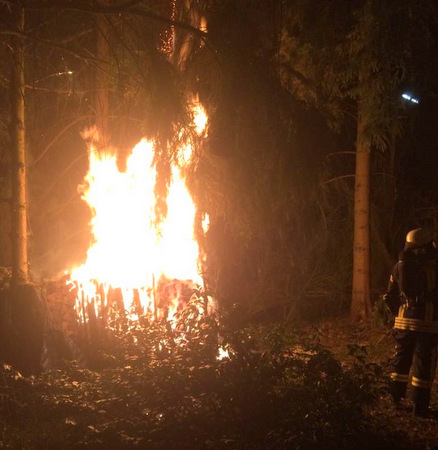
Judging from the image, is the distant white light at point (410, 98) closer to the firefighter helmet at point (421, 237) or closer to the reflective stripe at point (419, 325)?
the firefighter helmet at point (421, 237)

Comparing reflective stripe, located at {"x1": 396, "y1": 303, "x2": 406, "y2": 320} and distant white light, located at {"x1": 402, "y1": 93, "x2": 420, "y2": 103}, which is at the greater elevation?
distant white light, located at {"x1": 402, "y1": 93, "x2": 420, "y2": 103}

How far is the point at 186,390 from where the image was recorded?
4.70m

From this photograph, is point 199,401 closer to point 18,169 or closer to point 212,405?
point 212,405

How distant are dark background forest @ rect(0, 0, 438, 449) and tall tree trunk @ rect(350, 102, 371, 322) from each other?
0.19 metres

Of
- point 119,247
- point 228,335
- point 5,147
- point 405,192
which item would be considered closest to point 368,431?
point 228,335

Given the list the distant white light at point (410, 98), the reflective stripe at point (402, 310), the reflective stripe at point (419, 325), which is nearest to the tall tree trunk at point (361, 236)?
the distant white light at point (410, 98)

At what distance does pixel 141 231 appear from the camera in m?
7.79

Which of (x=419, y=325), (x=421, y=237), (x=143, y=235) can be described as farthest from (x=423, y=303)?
(x=143, y=235)

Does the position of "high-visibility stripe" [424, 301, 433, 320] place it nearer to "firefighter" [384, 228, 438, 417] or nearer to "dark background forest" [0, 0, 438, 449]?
"firefighter" [384, 228, 438, 417]

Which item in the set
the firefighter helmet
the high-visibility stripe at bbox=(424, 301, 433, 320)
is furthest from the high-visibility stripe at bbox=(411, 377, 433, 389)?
the firefighter helmet

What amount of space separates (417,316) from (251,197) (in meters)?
3.49

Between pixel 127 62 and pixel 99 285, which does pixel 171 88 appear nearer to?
pixel 127 62

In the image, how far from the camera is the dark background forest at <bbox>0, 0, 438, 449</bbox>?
4430 millimetres

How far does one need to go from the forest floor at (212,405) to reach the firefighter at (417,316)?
0.30m
